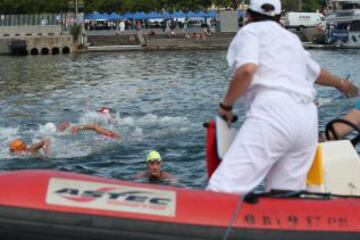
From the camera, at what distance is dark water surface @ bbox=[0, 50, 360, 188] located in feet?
47.2

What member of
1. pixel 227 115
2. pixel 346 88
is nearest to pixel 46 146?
pixel 346 88

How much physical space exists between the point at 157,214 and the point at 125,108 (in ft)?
58.7

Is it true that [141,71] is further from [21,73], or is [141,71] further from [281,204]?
[281,204]

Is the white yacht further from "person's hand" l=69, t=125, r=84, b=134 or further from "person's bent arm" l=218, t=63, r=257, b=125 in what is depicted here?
"person's bent arm" l=218, t=63, r=257, b=125

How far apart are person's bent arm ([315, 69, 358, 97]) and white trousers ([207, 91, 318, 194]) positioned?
529mm

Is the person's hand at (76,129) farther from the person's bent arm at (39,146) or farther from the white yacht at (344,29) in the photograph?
the white yacht at (344,29)

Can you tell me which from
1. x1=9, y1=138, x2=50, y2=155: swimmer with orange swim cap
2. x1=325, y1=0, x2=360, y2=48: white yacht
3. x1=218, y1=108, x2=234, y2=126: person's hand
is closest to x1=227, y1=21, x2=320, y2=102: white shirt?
x1=218, y1=108, x2=234, y2=126: person's hand

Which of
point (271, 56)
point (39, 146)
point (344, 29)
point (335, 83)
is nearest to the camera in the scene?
point (271, 56)

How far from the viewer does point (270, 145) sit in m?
5.91

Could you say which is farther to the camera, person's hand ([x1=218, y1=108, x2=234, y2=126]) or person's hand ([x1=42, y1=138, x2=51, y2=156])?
person's hand ([x1=42, y1=138, x2=51, y2=156])

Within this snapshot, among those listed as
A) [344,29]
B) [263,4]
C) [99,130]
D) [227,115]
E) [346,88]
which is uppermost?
[263,4]

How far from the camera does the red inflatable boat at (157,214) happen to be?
591 cm

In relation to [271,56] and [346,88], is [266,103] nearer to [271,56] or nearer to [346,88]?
[271,56]

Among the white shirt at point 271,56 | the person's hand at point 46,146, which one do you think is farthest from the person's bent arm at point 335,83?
the person's hand at point 46,146
